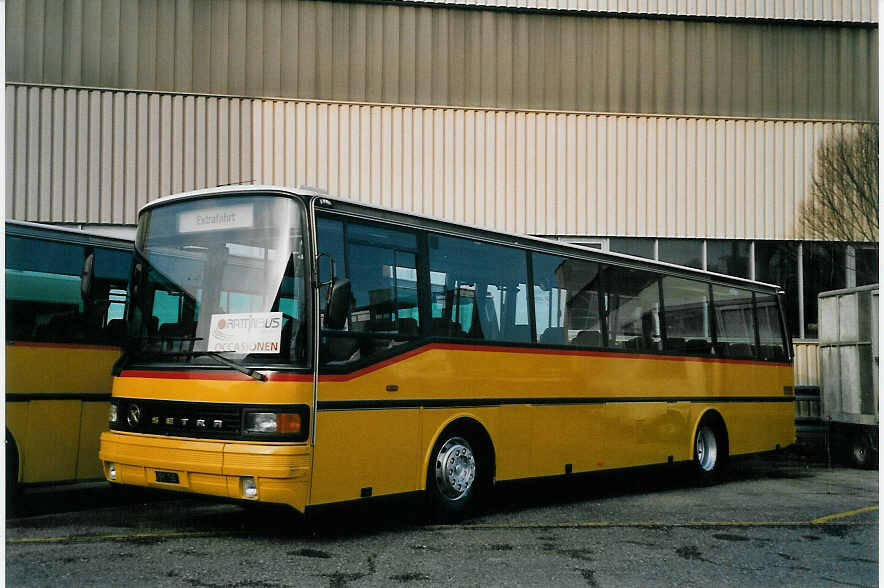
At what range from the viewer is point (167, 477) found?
8.15 meters

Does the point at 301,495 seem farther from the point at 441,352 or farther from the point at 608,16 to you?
the point at 608,16

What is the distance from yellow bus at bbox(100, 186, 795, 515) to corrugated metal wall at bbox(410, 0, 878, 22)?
8652 millimetres

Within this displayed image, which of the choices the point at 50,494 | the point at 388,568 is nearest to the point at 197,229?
the point at 388,568

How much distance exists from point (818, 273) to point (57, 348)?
47.8 ft

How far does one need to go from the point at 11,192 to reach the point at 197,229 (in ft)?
33.0

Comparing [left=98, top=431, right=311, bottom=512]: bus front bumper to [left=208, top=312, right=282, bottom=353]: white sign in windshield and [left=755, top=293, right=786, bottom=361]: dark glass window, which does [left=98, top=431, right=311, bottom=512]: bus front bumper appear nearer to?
[left=208, top=312, right=282, bottom=353]: white sign in windshield

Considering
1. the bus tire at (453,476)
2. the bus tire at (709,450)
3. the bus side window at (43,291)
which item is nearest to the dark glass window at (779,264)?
the bus tire at (709,450)

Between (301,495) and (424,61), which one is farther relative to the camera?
(424,61)

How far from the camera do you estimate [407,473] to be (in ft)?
29.3

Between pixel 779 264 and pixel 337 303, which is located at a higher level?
pixel 779 264

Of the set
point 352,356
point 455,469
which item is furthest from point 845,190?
point 352,356

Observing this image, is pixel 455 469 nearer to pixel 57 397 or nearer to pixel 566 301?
pixel 566 301

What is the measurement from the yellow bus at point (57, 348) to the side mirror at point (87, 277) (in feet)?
0.11

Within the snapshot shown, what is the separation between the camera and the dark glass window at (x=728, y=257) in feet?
63.2
